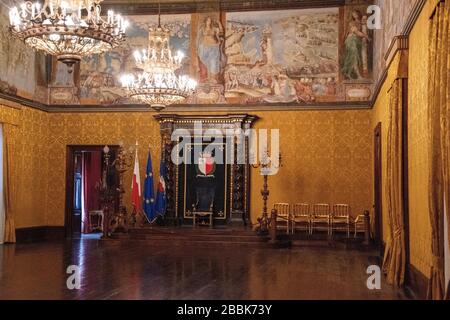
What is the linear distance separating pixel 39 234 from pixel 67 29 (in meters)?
10.8

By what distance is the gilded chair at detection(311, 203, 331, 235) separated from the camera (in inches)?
624

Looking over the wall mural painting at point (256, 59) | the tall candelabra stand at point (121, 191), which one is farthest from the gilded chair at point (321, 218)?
the tall candelabra stand at point (121, 191)

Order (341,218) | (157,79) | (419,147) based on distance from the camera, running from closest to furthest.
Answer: (419,147)
(157,79)
(341,218)

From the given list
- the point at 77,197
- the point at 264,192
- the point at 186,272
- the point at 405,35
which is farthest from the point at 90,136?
the point at 405,35

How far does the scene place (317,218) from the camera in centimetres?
1597

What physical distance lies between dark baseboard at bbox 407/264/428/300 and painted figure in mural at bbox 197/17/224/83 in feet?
32.6

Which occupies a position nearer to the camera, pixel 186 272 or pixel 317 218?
pixel 186 272

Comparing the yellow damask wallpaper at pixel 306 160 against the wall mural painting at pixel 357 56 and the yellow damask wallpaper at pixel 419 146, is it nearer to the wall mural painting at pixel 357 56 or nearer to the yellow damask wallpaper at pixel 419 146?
the wall mural painting at pixel 357 56

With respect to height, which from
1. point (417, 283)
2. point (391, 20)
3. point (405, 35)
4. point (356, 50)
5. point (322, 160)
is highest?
point (356, 50)

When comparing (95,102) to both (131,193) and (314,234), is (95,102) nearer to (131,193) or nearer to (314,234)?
(131,193)

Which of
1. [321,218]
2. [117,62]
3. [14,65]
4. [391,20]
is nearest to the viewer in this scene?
[391,20]

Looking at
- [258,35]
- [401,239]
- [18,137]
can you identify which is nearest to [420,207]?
[401,239]

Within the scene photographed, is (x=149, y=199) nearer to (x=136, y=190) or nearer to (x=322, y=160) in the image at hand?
(x=136, y=190)

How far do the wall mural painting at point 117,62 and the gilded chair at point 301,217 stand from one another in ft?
19.3
